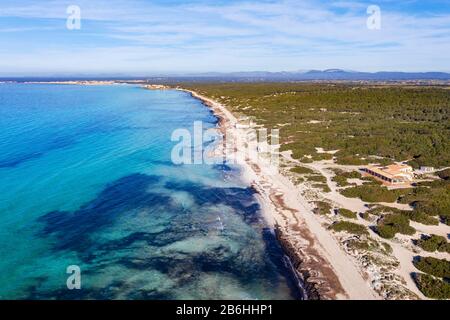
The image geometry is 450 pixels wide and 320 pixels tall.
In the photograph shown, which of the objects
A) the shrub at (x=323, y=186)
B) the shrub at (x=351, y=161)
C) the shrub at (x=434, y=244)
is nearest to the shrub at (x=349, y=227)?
the shrub at (x=434, y=244)

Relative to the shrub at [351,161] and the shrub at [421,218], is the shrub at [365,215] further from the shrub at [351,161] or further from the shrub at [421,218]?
the shrub at [351,161]

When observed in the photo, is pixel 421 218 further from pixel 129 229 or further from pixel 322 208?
pixel 129 229

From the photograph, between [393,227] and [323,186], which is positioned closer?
[393,227]

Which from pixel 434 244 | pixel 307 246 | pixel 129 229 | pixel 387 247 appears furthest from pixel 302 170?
pixel 129 229
